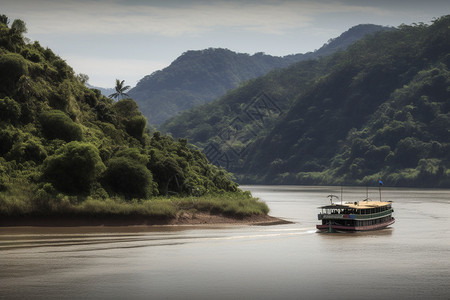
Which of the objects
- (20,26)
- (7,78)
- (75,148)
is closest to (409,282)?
(75,148)

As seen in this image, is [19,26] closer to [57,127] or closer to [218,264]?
[57,127]

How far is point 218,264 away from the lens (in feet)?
172

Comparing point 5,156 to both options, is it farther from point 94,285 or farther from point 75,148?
point 94,285

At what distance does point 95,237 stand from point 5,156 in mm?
22919

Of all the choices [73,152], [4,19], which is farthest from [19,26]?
[73,152]

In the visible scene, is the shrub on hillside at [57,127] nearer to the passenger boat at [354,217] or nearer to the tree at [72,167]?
the tree at [72,167]

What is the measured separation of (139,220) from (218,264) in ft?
99.1

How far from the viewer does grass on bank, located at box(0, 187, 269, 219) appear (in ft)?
242

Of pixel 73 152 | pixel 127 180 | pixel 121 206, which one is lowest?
pixel 121 206

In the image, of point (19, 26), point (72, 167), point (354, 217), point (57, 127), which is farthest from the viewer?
point (19, 26)

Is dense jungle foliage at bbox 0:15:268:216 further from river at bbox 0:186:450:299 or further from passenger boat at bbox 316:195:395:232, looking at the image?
passenger boat at bbox 316:195:395:232

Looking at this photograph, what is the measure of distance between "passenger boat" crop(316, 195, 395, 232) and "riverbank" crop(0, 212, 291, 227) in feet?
34.8

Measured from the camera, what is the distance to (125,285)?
42.1m

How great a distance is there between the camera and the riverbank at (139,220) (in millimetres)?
73562
